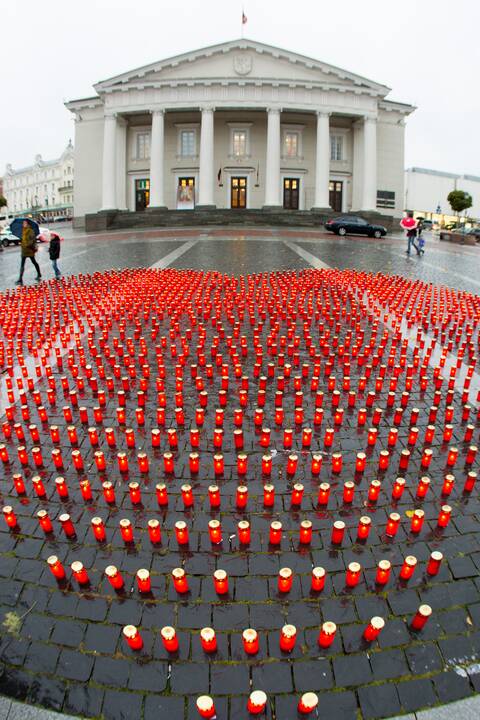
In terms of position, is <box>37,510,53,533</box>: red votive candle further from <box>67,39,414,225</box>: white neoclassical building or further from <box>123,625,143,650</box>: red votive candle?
<box>67,39,414,225</box>: white neoclassical building

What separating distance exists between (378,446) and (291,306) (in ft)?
21.7

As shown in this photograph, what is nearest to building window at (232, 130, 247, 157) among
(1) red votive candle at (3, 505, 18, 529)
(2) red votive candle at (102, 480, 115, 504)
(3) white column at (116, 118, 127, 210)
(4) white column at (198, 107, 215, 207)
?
(4) white column at (198, 107, 215, 207)

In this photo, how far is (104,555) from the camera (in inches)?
161

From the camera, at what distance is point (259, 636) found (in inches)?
133

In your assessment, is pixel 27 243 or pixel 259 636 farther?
pixel 27 243

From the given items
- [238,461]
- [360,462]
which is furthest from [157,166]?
[360,462]

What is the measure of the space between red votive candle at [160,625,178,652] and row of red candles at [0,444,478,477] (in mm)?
2010

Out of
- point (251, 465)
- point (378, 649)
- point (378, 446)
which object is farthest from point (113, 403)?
point (378, 649)

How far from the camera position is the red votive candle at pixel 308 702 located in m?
2.78

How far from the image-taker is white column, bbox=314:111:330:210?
45.9 metres

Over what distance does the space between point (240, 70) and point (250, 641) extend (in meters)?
50.2

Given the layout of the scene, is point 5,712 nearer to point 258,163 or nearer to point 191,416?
point 191,416

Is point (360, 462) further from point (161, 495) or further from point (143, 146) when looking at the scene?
point (143, 146)

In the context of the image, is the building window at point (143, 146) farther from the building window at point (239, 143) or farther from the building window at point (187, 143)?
the building window at point (239, 143)
